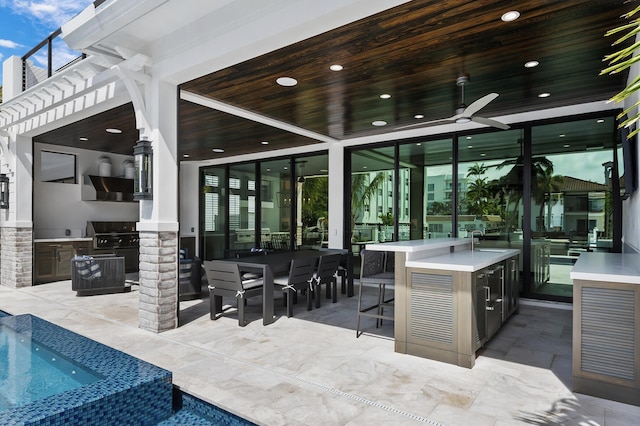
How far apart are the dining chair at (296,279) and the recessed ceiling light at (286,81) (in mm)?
2219

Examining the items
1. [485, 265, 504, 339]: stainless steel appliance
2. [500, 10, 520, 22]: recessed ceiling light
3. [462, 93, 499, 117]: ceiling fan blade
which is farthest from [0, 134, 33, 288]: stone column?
[500, 10, 520, 22]: recessed ceiling light

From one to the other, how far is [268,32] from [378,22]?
3.16 ft

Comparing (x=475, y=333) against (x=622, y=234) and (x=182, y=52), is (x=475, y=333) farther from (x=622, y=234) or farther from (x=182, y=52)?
(x=182, y=52)

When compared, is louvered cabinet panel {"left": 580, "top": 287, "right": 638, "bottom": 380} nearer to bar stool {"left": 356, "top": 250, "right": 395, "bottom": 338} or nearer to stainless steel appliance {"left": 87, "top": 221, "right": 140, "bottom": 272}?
bar stool {"left": 356, "top": 250, "right": 395, "bottom": 338}

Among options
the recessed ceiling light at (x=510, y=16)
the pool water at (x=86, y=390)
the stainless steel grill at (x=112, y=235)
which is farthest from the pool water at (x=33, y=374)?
the stainless steel grill at (x=112, y=235)

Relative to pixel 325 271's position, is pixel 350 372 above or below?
below

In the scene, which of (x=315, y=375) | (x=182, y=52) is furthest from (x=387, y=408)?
(x=182, y=52)

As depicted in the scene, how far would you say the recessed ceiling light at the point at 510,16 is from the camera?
3100mm

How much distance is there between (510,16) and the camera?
10.4 feet

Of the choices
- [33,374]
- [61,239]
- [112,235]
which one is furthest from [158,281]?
[112,235]

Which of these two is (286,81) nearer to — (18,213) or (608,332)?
(608,332)

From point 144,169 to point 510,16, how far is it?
3.99 meters

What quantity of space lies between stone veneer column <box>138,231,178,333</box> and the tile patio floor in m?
0.20

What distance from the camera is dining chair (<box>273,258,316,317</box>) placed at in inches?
199
